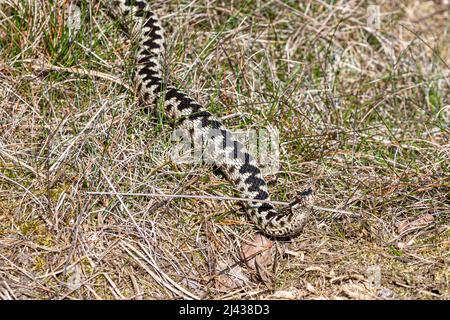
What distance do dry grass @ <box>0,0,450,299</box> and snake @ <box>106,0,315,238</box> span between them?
0.14m

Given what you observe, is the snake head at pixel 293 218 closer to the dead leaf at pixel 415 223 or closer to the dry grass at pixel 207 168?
the dry grass at pixel 207 168

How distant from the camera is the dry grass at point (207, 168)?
477 cm

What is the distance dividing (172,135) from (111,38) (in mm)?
1394

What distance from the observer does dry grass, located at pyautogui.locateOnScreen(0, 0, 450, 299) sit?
4766 mm

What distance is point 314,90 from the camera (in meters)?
6.68

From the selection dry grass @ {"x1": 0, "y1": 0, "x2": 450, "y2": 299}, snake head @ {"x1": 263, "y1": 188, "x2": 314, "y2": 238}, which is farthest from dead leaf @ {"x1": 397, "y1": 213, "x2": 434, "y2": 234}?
snake head @ {"x1": 263, "y1": 188, "x2": 314, "y2": 238}

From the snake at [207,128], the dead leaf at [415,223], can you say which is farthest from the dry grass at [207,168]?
the snake at [207,128]

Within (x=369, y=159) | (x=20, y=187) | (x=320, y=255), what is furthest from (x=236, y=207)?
(x=20, y=187)

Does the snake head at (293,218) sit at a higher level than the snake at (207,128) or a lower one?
lower

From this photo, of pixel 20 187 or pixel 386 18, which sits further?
pixel 386 18

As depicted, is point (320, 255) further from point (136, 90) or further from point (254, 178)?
point (136, 90)

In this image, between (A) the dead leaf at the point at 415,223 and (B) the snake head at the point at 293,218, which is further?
(A) the dead leaf at the point at 415,223

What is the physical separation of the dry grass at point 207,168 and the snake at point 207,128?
141mm

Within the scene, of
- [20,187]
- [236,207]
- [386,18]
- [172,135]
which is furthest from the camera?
[386,18]
